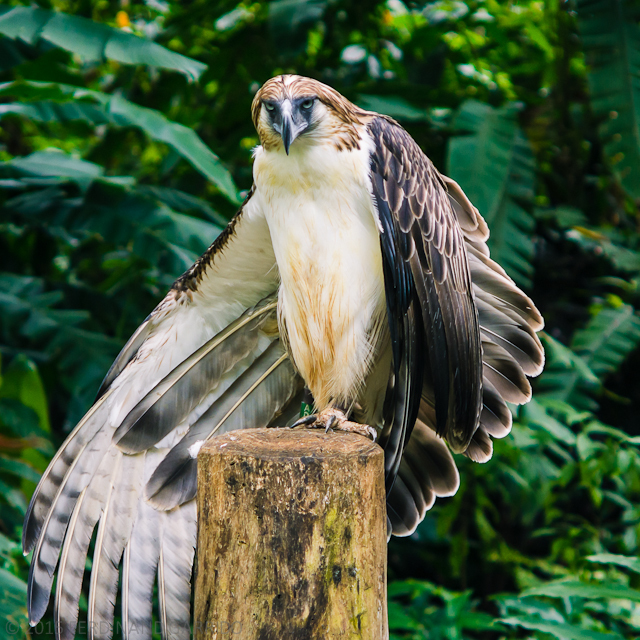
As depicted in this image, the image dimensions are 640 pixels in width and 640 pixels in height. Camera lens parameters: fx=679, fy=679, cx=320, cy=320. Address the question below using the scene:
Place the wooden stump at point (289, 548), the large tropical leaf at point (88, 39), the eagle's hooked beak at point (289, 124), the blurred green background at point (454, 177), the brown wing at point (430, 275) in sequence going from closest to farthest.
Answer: the wooden stump at point (289, 548), the eagle's hooked beak at point (289, 124), the brown wing at point (430, 275), the large tropical leaf at point (88, 39), the blurred green background at point (454, 177)

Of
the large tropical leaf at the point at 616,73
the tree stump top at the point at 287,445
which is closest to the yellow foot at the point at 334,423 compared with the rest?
the tree stump top at the point at 287,445

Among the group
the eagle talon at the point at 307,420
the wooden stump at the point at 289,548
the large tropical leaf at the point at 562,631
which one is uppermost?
the wooden stump at the point at 289,548

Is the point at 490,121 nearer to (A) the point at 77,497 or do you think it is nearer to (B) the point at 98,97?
(B) the point at 98,97

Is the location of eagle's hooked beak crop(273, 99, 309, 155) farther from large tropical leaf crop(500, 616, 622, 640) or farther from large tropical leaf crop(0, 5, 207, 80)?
large tropical leaf crop(500, 616, 622, 640)

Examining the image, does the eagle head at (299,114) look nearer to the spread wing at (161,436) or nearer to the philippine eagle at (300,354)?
the philippine eagle at (300,354)

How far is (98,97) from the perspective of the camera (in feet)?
11.6

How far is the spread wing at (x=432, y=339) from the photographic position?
7.77 ft

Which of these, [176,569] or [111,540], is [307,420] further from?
[111,540]

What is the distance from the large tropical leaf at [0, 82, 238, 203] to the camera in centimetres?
350

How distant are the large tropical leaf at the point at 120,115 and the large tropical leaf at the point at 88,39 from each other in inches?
8.4

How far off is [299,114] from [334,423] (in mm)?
1097

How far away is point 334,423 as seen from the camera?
8.11 feet

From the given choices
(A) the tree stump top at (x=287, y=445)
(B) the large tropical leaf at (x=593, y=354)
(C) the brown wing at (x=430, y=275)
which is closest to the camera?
(A) the tree stump top at (x=287, y=445)

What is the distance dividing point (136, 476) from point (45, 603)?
0.57m
